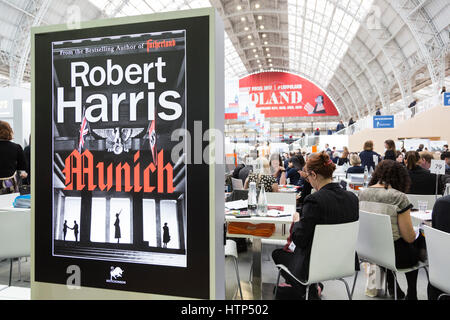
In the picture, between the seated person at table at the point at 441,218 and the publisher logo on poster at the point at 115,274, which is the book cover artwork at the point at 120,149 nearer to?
the publisher logo on poster at the point at 115,274

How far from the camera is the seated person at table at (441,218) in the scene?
2.00 metres

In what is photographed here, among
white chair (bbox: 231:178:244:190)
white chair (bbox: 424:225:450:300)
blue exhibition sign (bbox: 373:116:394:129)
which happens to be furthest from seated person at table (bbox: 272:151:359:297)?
blue exhibition sign (bbox: 373:116:394:129)

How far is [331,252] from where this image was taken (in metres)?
2.10

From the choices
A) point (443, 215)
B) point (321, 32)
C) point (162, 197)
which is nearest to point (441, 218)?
point (443, 215)

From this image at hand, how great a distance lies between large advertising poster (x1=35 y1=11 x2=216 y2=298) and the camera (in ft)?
4.04

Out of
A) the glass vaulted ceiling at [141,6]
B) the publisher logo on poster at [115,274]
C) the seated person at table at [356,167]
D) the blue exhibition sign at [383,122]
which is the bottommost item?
the publisher logo on poster at [115,274]

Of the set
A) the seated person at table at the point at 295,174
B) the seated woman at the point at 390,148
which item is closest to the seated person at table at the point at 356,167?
the seated woman at the point at 390,148

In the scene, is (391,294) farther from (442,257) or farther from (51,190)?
(51,190)

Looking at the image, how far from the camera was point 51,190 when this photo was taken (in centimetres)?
135

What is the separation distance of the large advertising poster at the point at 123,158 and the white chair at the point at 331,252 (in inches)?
41.5

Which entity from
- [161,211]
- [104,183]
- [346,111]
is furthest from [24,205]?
[346,111]

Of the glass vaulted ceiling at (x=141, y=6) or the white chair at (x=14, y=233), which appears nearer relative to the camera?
the white chair at (x=14, y=233)

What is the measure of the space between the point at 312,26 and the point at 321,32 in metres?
0.75

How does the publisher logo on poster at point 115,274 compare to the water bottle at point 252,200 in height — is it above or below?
below
